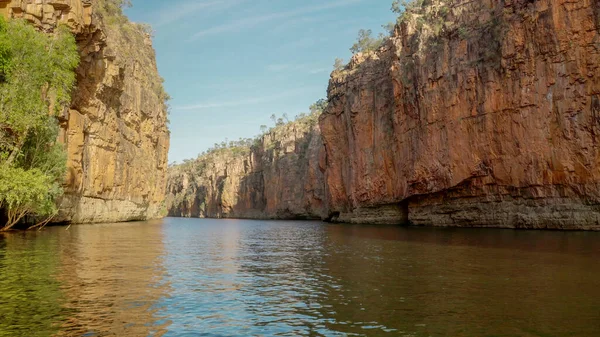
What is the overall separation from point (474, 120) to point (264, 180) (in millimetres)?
91831

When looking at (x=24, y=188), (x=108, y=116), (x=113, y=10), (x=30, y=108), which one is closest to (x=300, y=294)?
(x=24, y=188)

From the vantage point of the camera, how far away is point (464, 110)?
5016 cm

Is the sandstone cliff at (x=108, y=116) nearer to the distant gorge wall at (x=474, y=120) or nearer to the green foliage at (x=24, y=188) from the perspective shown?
the green foliage at (x=24, y=188)

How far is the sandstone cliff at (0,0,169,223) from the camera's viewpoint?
38938 mm

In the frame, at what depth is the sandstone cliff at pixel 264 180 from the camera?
114 meters

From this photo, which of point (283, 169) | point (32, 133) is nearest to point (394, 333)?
point (32, 133)

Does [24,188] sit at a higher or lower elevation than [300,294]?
higher

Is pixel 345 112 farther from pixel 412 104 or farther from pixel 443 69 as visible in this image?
pixel 443 69

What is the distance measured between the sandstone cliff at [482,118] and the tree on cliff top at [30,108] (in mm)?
37763

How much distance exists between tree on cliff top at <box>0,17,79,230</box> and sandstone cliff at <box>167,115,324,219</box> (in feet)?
237

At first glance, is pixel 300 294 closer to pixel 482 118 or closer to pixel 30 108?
pixel 30 108

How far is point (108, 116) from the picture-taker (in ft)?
183

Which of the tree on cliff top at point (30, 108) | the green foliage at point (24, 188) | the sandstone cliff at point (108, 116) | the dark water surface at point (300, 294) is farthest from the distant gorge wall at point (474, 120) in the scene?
the green foliage at point (24, 188)

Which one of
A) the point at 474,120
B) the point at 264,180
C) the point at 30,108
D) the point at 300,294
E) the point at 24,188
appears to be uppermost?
the point at 264,180
